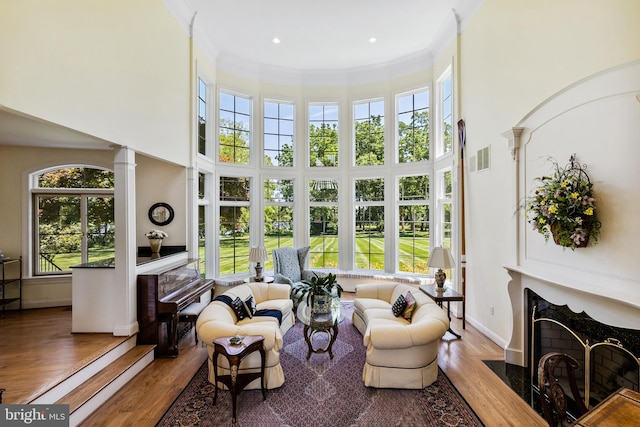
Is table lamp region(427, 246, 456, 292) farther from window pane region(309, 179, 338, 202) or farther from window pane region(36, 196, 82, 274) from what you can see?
window pane region(36, 196, 82, 274)

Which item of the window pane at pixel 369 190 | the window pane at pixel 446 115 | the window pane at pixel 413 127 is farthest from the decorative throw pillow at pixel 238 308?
the window pane at pixel 413 127

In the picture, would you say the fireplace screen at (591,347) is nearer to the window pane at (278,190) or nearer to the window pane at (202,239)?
the window pane at (278,190)

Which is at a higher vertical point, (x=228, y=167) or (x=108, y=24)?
(x=108, y=24)

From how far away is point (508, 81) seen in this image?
3764mm

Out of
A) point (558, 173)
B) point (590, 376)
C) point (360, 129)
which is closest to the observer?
point (590, 376)

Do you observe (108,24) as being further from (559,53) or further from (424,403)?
(424,403)

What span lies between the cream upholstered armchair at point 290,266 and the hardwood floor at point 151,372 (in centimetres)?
182

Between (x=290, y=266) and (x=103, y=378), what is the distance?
10.9 feet

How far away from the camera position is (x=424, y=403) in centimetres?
288

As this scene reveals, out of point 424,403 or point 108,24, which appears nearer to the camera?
point 424,403

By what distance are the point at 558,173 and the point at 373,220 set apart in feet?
13.6

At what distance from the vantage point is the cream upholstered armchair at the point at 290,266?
5.54 m

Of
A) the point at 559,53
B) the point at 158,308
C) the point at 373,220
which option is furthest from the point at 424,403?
the point at 373,220

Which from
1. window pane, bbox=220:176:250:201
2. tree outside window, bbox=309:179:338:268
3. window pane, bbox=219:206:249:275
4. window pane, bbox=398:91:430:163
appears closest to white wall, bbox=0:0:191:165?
window pane, bbox=220:176:250:201
